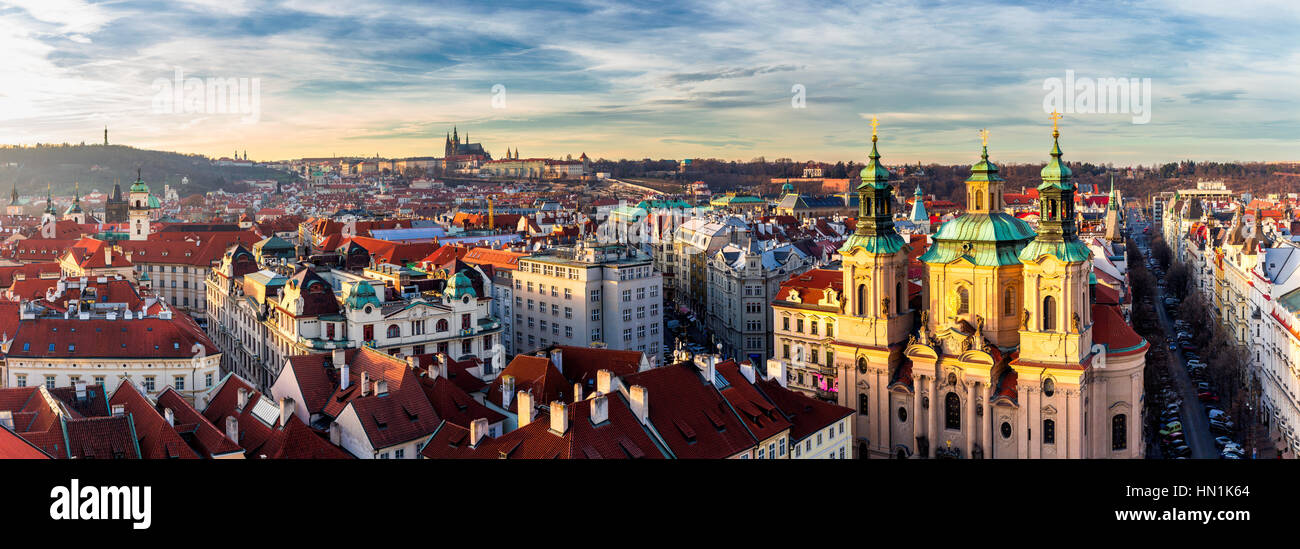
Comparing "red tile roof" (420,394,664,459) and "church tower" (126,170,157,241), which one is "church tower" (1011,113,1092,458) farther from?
"church tower" (126,170,157,241)

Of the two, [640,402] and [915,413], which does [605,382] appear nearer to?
[640,402]

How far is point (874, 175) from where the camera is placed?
24.5 meters

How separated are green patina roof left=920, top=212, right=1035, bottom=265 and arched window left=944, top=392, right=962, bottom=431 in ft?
10.0

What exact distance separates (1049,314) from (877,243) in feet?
13.9

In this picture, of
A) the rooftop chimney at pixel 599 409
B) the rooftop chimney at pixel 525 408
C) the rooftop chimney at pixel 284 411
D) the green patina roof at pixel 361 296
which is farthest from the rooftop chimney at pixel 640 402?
the green patina roof at pixel 361 296

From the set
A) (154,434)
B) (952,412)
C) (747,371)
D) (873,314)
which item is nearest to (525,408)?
(747,371)

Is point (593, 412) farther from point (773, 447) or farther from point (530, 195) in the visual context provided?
point (530, 195)

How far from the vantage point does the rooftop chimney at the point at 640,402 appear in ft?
56.7

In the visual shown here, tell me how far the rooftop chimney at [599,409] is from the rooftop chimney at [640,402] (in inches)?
25.2

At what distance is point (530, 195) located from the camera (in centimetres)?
8919

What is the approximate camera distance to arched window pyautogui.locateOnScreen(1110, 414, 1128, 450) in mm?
22500

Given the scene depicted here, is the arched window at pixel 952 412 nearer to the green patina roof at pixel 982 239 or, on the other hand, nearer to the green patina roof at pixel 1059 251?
the green patina roof at pixel 982 239

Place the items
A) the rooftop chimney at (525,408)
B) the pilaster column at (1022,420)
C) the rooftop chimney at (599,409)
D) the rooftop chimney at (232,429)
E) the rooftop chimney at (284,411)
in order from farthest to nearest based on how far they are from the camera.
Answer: the pilaster column at (1022,420)
the rooftop chimney at (284,411)
the rooftop chimney at (525,408)
the rooftop chimney at (232,429)
the rooftop chimney at (599,409)
